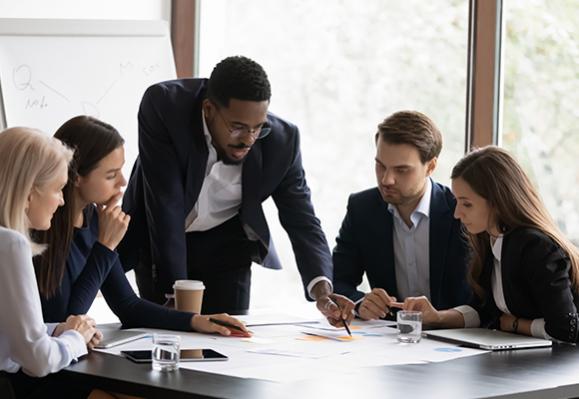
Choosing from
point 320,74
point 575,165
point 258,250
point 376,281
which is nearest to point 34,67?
point 320,74

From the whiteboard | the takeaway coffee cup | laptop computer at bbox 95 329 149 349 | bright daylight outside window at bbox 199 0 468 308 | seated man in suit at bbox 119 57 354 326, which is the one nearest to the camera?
laptop computer at bbox 95 329 149 349

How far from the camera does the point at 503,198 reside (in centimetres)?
296

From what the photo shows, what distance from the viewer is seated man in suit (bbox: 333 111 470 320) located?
3250 millimetres

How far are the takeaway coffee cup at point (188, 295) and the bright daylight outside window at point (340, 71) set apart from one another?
7.02ft

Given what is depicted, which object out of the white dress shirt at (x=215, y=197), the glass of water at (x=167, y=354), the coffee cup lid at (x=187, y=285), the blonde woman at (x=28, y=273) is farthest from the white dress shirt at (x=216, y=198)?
the glass of water at (x=167, y=354)

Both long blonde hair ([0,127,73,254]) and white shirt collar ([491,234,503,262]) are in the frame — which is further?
white shirt collar ([491,234,503,262])

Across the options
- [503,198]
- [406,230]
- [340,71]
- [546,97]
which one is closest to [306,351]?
[503,198]

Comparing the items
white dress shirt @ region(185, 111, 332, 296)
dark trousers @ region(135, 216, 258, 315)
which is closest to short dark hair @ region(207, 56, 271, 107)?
white dress shirt @ region(185, 111, 332, 296)

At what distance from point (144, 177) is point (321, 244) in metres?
0.64

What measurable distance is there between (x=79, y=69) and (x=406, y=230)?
7.07 ft

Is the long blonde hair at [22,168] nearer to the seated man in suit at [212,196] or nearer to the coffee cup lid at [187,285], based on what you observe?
the coffee cup lid at [187,285]

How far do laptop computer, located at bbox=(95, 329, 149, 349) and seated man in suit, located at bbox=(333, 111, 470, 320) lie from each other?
2.60 feet

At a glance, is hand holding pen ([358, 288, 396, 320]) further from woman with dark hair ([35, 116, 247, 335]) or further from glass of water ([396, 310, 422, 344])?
woman with dark hair ([35, 116, 247, 335])

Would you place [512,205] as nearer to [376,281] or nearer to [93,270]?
[376,281]
